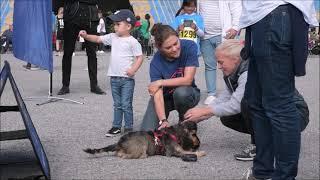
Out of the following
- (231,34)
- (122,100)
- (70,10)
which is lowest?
(122,100)

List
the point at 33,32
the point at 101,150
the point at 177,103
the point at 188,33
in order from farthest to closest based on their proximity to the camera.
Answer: the point at 188,33, the point at 33,32, the point at 177,103, the point at 101,150

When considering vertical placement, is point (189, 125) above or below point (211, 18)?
below

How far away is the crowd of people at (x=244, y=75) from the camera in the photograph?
3.26 m

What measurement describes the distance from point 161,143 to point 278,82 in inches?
67.6

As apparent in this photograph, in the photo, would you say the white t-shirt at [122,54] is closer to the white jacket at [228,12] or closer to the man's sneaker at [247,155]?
the man's sneaker at [247,155]

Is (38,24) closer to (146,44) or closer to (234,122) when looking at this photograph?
(234,122)

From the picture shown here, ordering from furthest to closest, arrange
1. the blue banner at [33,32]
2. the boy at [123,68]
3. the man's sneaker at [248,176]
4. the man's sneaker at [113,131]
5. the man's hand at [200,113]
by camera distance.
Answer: the blue banner at [33,32], the boy at [123,68], the man's sneaker at [113,131], the man's hand at [200,113], the man's sneaker at [248,176]

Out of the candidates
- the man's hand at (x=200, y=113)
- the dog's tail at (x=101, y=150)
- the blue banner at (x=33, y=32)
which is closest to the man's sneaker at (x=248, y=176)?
the man's hand at (x=200, y=113)

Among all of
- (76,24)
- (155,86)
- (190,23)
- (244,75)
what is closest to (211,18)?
(190,23)

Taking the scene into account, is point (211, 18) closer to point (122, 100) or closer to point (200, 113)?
point (122, 100)

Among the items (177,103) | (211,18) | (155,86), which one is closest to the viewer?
(155,86)

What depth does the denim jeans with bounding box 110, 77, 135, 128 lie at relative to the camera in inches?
223

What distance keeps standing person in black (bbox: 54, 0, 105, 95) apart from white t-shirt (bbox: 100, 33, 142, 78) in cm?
232

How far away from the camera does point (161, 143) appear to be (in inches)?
187
